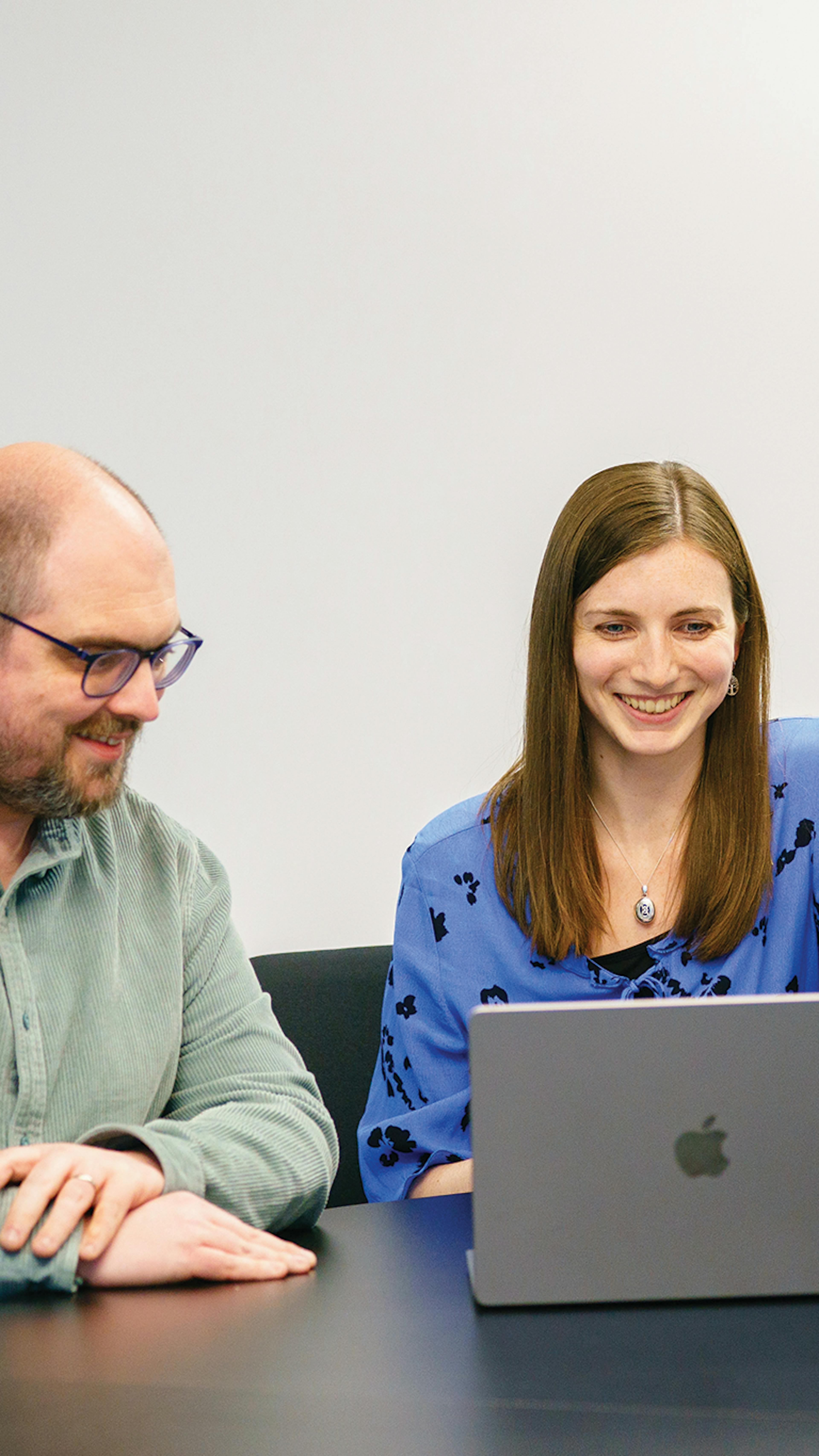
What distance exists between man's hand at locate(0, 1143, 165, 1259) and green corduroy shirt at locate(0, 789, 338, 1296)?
0.11 ft

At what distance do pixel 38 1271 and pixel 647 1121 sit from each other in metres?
0.48

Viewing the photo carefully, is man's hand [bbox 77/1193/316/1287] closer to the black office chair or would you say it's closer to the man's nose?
the man's nose

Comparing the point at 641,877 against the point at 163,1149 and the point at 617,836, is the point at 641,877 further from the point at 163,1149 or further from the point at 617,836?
the point at 163,1149

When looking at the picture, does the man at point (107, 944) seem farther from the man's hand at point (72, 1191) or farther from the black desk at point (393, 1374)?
the black desk at point (393, 1374)

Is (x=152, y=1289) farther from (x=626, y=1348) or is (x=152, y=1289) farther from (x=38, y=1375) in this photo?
(x=626, y=1348)

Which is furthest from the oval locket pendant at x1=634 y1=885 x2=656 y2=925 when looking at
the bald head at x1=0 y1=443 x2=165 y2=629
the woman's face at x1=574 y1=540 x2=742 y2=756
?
the bald head at x1=0 y1=443 x2=165 y2=629

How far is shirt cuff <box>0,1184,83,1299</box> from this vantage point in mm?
1057

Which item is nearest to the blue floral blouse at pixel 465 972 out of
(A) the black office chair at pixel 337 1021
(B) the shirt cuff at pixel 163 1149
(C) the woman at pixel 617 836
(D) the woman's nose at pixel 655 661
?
(C) the woman at pixel 617 836

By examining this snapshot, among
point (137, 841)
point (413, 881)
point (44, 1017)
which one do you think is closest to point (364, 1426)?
point (44, 1017)

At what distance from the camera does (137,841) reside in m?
1.48

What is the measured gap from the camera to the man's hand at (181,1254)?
3.54ft

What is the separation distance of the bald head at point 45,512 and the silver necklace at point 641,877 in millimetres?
755

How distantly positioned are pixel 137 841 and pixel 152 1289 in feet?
1.69

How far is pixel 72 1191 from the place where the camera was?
3.61 feet
